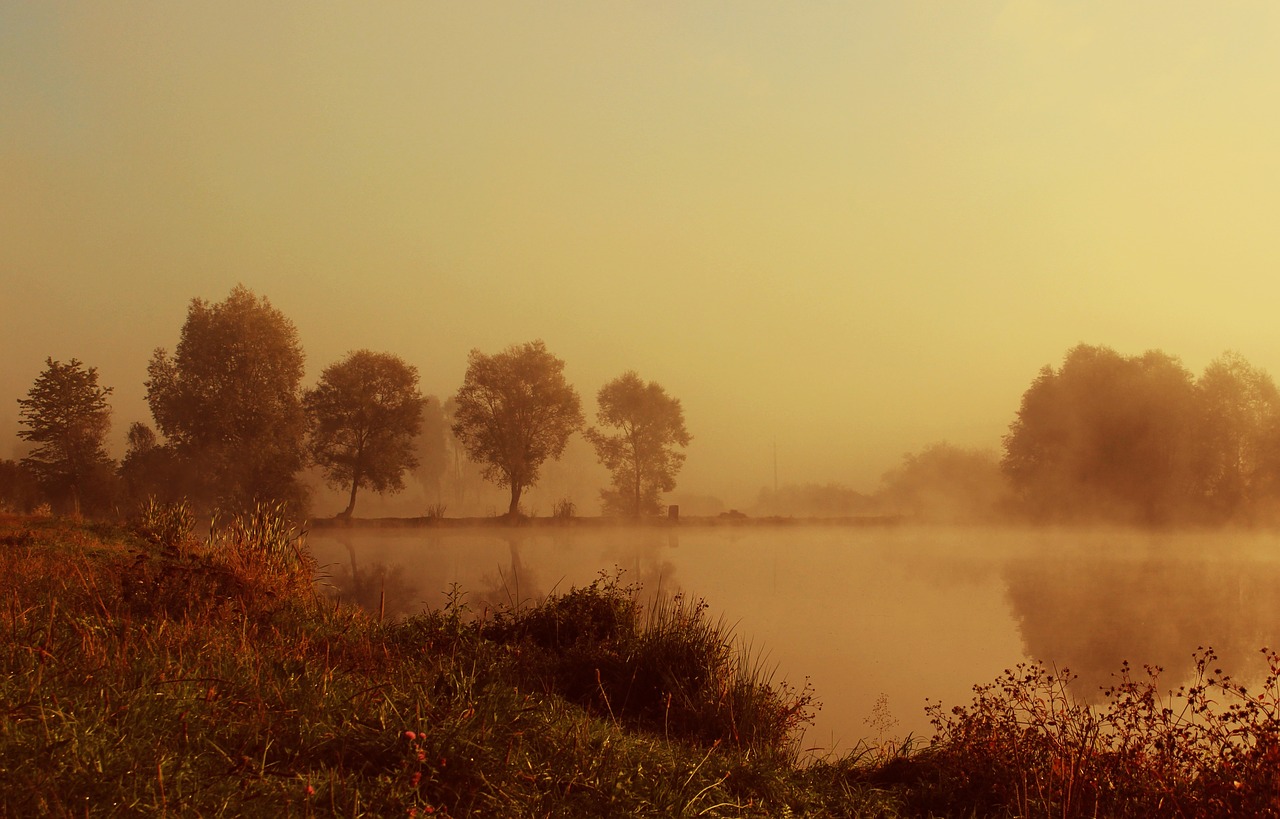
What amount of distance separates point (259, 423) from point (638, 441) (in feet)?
89.7

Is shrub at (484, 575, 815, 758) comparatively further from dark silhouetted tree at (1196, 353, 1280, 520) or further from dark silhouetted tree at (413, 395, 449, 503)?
dark silhouetted tree at (413, 395, 449, 503)

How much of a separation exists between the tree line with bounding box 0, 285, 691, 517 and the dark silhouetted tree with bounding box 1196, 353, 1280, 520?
129 ft

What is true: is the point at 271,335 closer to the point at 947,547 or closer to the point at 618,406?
the point at 618,406

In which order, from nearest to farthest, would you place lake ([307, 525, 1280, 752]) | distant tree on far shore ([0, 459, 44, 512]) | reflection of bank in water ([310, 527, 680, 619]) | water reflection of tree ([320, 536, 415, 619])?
1. lake ([307, 525, 1280, 752])
2. water reflection of tree ([320, 536, 415, 619])
3. reflection of bank in water ([310, 527, 680, 619])
4. distant tree on far shore ([0, 459, 44, 512])

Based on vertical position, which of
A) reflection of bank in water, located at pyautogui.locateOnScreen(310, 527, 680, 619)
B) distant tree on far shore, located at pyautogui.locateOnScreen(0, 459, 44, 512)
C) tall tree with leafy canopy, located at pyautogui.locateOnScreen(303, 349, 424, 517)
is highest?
tall tree with leafy canopy, located at pyautogui.locateOnScreen(303, 349, 424, 517)

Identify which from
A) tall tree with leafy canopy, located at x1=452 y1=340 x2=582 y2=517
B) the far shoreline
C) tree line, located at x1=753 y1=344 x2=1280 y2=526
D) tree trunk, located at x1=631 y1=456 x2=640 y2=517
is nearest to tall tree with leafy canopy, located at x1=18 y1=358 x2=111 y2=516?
the far shoreline

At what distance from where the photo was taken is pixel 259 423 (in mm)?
46906

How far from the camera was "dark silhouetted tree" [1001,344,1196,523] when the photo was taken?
164ft

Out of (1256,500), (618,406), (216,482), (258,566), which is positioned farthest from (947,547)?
(216,482)

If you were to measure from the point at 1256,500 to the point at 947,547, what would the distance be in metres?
23.2

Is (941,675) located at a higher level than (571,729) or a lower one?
lower

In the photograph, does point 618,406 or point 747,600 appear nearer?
point 747,600

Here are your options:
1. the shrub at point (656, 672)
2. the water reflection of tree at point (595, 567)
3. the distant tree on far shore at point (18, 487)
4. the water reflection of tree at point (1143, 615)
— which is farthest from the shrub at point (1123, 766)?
the distant tree on far shore at point (18, 487)

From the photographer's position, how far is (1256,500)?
49.8 metres
